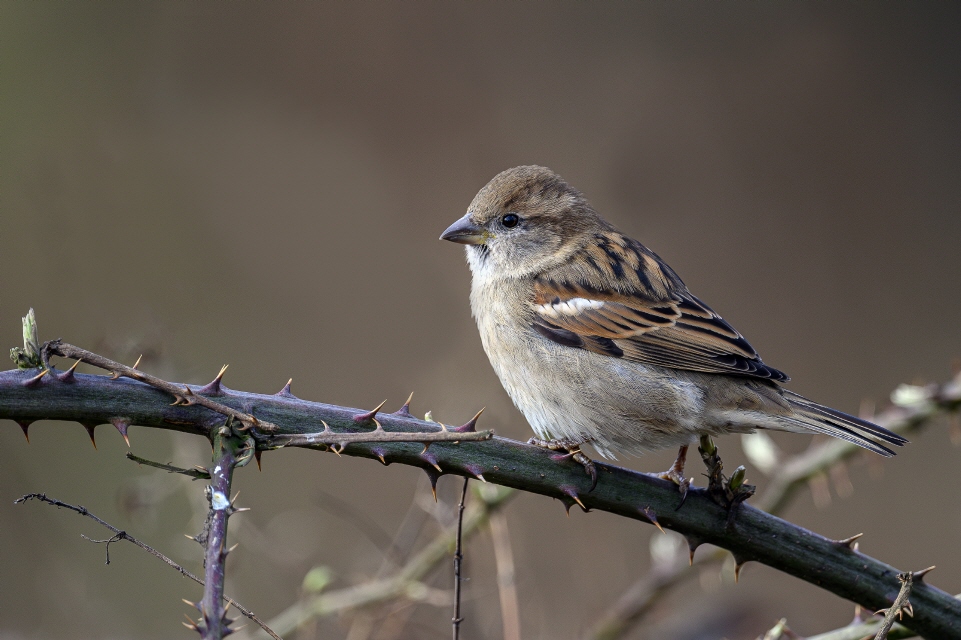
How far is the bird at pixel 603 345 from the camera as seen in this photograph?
3281 millimetres

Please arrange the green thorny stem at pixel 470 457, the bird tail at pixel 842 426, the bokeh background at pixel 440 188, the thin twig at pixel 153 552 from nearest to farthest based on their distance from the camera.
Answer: the thin twig at pixel 153 552 < the green thorny stem at pixel 470 457 < the bird tail at pixel 842 426 < the bokeh background at pixel 440 188

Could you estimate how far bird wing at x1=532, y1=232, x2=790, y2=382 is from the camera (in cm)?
346

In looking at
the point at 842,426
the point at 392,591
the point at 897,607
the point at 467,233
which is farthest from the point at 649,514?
A: the point at 467,233

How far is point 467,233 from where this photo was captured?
4.18 m

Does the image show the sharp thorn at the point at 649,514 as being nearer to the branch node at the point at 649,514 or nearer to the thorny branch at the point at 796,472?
the branch node at the point at 649,514

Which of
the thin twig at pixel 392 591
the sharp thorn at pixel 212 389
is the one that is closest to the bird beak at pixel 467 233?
the thin twig at pixel 392 591

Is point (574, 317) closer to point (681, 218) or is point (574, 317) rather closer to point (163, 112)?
point (681, 218)

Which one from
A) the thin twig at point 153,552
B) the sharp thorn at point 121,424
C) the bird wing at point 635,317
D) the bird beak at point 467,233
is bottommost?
the thin twig at point 153,552

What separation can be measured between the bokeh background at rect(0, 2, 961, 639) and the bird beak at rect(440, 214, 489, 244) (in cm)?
164

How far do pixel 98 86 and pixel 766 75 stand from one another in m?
5.29

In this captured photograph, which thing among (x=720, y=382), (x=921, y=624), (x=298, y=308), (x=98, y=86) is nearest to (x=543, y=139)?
(x=298, y=308)

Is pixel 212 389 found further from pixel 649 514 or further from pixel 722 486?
pixel 722 486

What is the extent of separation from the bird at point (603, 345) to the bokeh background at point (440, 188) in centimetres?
172

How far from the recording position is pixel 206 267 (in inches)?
259
